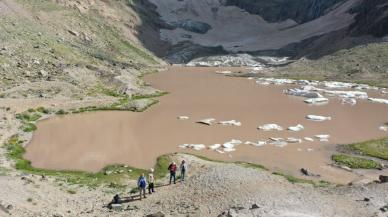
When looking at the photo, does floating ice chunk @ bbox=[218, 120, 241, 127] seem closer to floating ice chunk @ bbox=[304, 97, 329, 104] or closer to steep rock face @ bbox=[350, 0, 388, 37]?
floating ice chunk @ bbox=[304, 97, 329, 104]

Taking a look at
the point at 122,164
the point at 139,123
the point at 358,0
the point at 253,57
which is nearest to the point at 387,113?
the point at 139,123

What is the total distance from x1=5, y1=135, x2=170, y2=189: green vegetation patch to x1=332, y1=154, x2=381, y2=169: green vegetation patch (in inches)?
644

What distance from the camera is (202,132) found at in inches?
2297

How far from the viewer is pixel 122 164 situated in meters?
44.8

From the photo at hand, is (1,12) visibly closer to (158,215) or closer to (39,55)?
(39,55)

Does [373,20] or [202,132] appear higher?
[373,20]

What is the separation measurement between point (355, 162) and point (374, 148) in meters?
6.63

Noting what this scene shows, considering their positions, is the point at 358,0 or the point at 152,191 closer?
the point at 152,191

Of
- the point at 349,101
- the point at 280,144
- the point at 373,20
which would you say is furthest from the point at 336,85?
the point at 280,144

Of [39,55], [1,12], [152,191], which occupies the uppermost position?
[1,12]

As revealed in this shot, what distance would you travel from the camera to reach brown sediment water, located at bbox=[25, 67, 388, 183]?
→ 153 feet

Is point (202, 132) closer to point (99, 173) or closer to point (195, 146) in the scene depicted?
point (195, 146)

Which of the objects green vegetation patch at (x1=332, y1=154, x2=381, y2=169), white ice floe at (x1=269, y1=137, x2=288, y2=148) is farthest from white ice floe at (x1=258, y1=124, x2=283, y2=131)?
green vegetation patch at (x1=332, y1=154, x2=381, y2=169)

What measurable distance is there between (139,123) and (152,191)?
2806 cm
